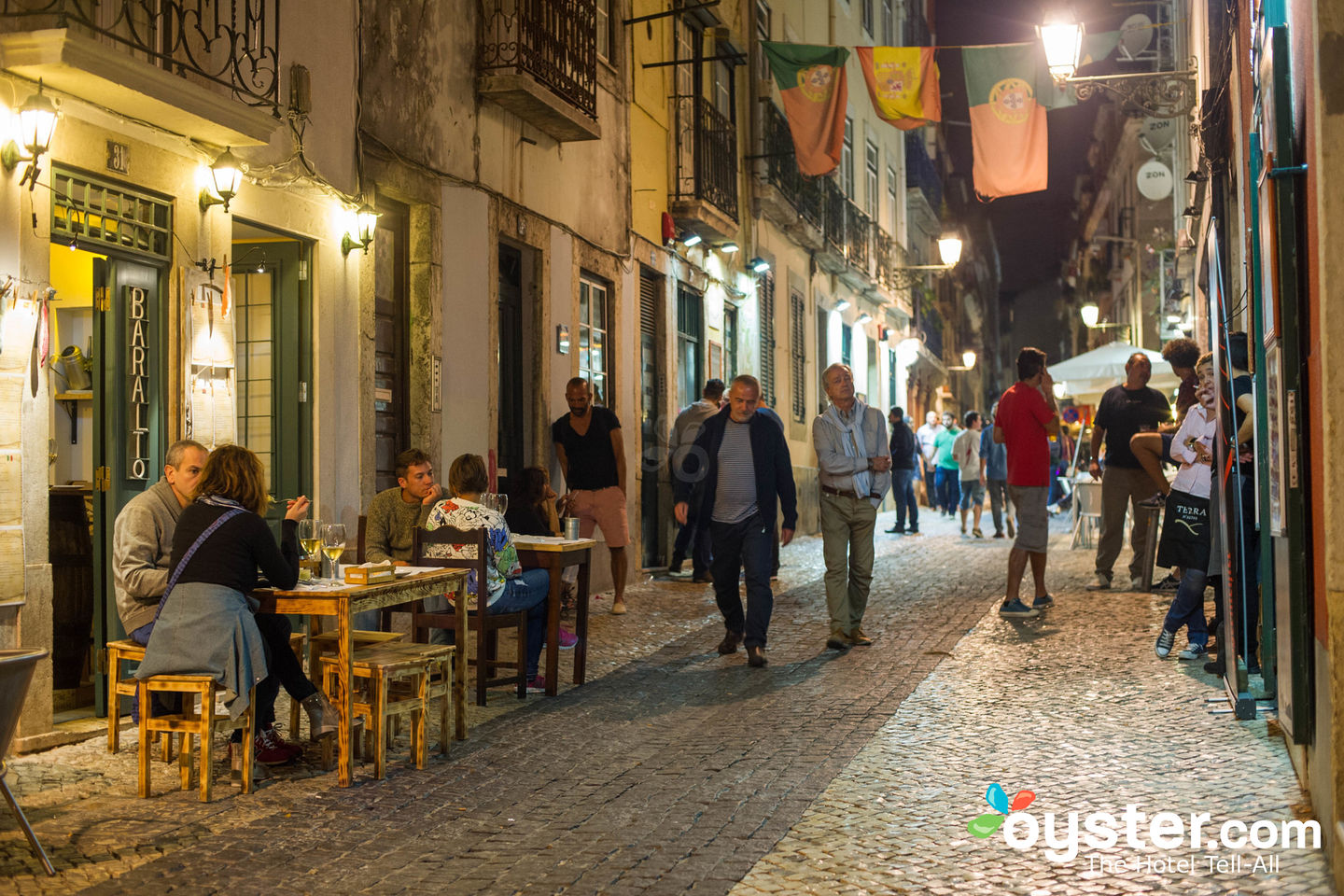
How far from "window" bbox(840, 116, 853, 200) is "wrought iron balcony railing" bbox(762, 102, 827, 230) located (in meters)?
3.90

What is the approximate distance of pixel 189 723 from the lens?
5.67 metres

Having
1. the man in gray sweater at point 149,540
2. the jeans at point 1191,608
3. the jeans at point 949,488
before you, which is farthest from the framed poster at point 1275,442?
the jeans at point 949,488

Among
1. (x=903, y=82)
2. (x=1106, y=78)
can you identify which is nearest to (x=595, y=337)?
(x=903, y=82)

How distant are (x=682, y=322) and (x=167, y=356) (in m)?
9.70

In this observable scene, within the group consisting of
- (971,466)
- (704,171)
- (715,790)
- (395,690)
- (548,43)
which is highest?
(548,43)

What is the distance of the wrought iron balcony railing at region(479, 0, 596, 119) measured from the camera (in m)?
11.8

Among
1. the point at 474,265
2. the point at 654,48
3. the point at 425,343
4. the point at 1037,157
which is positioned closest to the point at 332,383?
the point at 425,343

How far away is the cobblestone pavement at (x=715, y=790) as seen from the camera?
181 inches

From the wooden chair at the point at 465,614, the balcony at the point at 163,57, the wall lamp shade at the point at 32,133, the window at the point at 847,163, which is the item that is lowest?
the wooden chair at the point at 465,614

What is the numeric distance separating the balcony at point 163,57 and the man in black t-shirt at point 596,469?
4198mm

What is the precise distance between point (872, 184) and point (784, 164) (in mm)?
9134

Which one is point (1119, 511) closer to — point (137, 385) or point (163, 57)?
point (137, 385)

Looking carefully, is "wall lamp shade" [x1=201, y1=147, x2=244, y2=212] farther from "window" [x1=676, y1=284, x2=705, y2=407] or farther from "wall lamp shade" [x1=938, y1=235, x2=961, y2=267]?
"wall lamp shade" [x1=938, y1=235, x2=961, y2=267]

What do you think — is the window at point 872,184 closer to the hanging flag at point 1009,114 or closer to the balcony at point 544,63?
the hanging flag at point 1009,114
